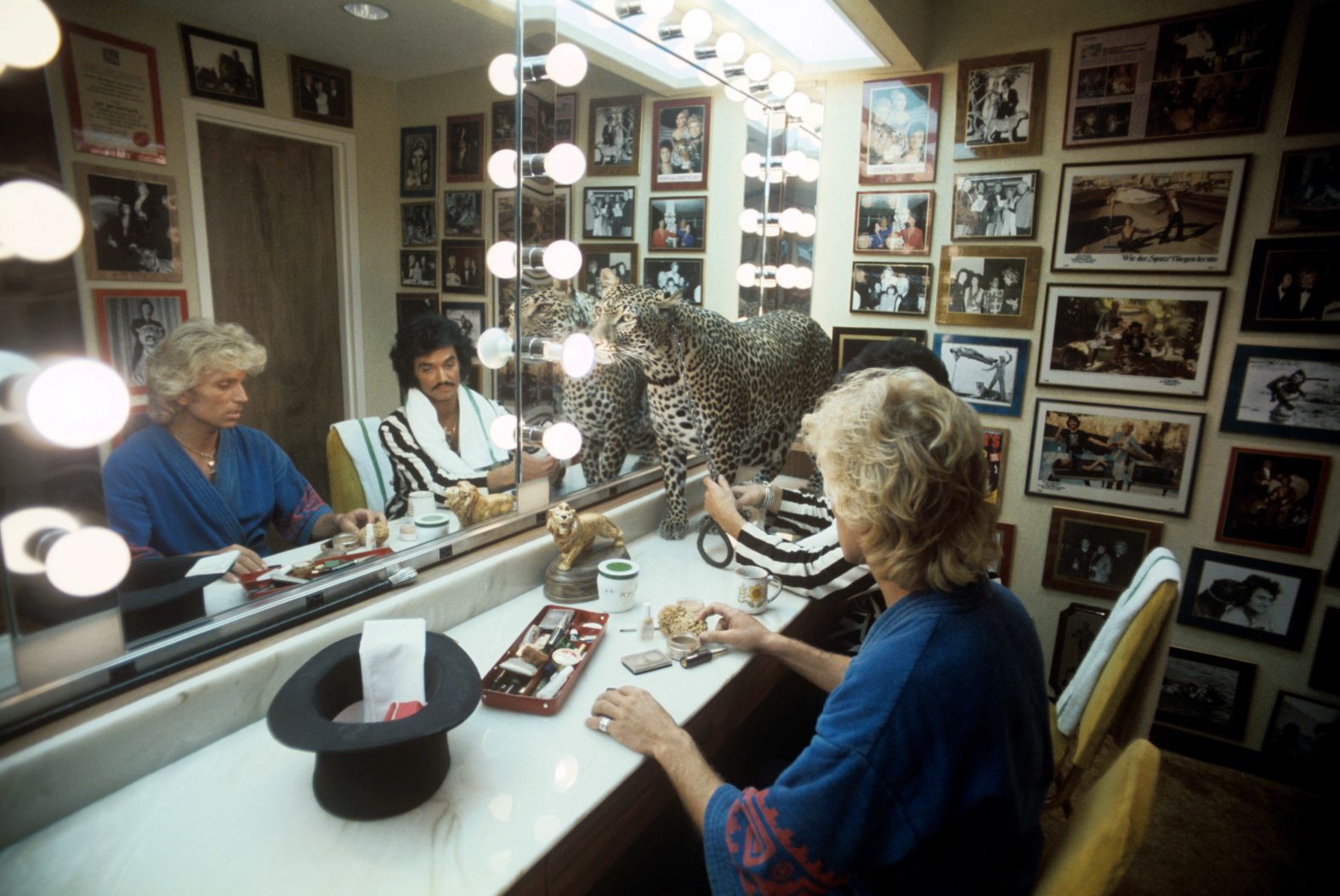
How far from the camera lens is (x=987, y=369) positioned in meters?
2.36

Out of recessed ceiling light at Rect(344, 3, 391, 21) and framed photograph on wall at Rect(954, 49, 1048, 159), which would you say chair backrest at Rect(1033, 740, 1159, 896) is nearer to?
recessed ceiling light at Rect(344, 3, 391, 21)

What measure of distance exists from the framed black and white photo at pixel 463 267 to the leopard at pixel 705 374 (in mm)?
334

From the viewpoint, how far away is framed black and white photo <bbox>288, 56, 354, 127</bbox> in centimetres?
103

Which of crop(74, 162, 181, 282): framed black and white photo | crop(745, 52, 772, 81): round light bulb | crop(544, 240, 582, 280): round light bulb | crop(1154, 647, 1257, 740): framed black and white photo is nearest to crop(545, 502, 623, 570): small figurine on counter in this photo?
crop(544, 240, 582, 280): round light bulb

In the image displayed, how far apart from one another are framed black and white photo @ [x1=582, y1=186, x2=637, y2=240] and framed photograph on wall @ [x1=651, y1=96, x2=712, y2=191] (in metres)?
0.16

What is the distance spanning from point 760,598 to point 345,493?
0.86 meters

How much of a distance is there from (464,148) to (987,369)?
5.95ft

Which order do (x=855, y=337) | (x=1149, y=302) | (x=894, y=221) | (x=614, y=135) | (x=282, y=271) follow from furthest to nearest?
(x=855, y=337) < (x=894, y=221) < (x=1149, y=302) < (x=614, y=135) < (x=282, y=271)

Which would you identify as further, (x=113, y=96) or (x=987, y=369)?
(x=987, y=369)

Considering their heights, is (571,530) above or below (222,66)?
below

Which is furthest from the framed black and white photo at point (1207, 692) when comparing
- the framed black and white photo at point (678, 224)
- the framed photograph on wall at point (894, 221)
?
the framed black and white photo at point (678, 224)

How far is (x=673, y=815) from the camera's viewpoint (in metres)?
1.58

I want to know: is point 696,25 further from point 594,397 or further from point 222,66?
point 222,66

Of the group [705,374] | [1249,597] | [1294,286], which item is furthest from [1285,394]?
[705,374]
